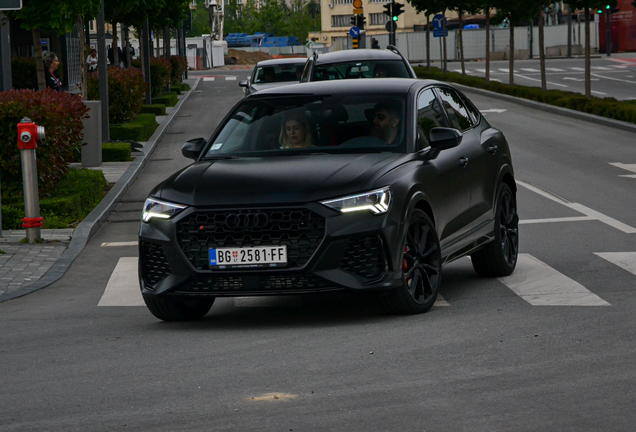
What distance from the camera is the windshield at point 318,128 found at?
8258mm

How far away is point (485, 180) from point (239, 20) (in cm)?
17429

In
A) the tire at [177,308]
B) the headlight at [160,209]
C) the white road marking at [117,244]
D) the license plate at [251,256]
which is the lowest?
the white road marking at [117,244]

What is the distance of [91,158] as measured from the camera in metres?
20.4

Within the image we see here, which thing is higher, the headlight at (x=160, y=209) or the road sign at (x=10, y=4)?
the road sign at (x=10, y=4)

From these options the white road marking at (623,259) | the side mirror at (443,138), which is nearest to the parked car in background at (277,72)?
the white road marking at (623,259)

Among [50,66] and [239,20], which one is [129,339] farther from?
Result: [239,20]

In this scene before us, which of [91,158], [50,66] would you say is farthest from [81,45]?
[91,158]

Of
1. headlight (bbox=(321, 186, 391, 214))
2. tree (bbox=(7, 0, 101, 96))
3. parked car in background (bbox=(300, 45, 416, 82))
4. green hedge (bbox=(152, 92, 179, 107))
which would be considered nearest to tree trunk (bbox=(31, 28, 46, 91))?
tree (bbox=(7, 0, 101, 96))

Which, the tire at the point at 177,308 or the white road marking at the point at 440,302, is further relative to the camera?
the white road marking at the point at 440,302

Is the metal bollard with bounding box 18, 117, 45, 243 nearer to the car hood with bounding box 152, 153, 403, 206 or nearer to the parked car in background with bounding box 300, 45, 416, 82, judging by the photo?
the car hood with bounding box 152, 153, 403, 206

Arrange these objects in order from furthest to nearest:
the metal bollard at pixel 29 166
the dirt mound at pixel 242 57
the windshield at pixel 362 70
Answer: the dirt mound at pixel 242 57, the windshield at pixel 362 70, the metal bollard at pixel 29 166

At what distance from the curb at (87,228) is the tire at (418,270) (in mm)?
3435

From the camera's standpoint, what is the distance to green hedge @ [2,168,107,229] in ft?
44.2

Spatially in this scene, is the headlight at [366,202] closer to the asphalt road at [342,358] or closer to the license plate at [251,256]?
the license plate at [251,256]
